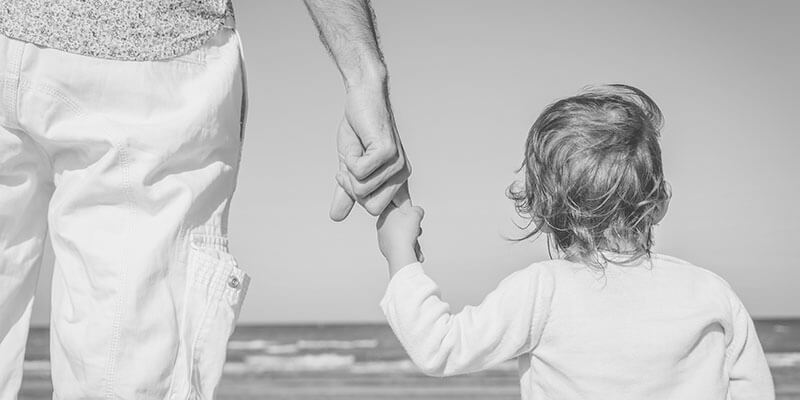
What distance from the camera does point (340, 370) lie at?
664 inches

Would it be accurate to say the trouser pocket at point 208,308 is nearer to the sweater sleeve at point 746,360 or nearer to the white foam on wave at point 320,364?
the sweater sleeve at point 746,360

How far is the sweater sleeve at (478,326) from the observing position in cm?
176

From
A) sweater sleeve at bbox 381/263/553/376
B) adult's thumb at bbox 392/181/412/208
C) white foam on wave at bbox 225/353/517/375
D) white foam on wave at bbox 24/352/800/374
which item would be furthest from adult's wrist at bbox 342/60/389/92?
white foam on wave at bbox 24/352/800/374

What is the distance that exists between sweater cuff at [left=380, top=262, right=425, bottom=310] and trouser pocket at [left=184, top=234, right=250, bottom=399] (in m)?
0.34

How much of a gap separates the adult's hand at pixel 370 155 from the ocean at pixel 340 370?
8.80 meters

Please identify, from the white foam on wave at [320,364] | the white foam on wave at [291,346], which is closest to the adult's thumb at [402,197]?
the white foam on wave at [320,364]

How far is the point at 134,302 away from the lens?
1502 millimetres

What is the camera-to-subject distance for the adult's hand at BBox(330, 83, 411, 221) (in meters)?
1.95

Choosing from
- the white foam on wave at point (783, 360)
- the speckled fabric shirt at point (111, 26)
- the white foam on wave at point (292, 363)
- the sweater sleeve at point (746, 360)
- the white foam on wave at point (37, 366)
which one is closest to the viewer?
the speckled fabric shirt at point (111, 26)

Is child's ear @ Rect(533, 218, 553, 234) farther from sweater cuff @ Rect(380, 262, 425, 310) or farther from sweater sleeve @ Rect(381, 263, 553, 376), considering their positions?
sweater cuff @ Rect(380, 262, 425, 310)

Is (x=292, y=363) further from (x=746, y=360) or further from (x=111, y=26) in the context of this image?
(x=111, y=26)

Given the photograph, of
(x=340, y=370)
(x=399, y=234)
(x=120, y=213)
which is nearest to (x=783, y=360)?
(x=340, y=370)

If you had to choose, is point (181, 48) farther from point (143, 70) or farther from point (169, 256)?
point (169, 256)

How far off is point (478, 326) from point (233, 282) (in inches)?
19.3
